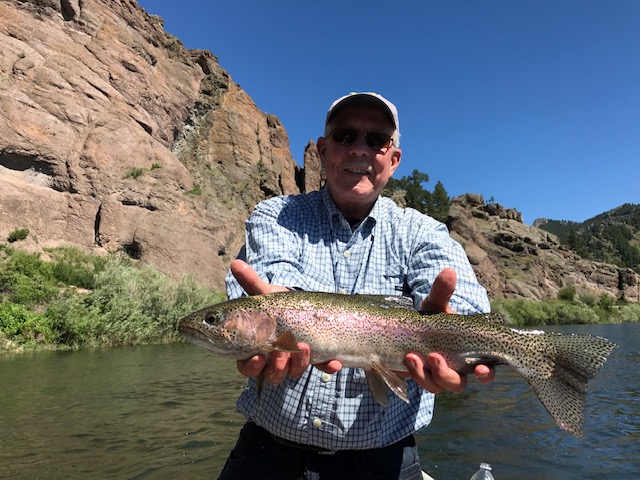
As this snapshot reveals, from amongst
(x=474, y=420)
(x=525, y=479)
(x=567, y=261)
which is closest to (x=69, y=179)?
(x=474, y=420)

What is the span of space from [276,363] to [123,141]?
43.7 m

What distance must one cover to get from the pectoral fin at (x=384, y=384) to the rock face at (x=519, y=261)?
79.0 m

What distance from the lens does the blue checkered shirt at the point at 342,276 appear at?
2998 millimetres

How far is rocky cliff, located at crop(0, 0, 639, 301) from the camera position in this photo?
34656 millimetres

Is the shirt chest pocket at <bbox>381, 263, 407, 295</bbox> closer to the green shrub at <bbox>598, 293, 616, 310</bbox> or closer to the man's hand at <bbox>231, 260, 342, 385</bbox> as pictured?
the man's hand at <bbox>231, 260, 342, 385</bbox>

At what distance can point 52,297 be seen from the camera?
78.8 ft

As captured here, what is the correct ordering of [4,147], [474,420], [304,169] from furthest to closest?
[304,169] → [4,147] → [474,420]

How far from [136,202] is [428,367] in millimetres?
39797

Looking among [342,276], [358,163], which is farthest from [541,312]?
[358,163]

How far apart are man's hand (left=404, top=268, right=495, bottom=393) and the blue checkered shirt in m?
0.26

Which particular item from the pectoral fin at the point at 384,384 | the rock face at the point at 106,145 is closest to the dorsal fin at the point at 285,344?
the pectoral fin at the point at 384,384

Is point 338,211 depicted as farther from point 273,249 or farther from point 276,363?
point 276,363

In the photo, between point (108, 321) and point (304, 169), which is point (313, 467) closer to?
point (108, 321)

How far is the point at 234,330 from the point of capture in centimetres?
311
